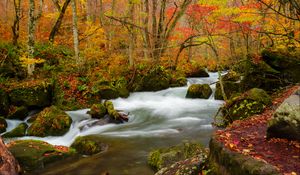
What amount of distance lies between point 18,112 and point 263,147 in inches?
441

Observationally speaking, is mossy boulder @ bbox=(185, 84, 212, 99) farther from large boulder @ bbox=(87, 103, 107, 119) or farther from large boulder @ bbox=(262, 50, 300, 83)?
large boulder @ bbox=(87, 103, 107, 119)

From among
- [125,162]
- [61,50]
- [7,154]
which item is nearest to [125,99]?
[61,50]

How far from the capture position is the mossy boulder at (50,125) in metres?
11.6

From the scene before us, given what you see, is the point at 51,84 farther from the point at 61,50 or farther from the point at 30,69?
the point at 61,50

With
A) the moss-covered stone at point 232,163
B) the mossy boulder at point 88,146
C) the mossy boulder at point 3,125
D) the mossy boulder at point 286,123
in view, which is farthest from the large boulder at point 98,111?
the mossy boulder at point 286,123

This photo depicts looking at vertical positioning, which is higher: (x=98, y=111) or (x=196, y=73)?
(x=196, y=73)

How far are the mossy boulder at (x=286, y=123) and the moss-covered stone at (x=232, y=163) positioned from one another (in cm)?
86

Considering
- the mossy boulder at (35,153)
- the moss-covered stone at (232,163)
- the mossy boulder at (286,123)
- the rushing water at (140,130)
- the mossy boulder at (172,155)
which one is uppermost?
the mossy boulder at (286,123)

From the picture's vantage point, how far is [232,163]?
175 inches

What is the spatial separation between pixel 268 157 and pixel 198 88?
12773mm

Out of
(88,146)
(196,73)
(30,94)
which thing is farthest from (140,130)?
(196,73)

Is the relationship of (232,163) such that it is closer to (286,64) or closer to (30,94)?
(286,64)

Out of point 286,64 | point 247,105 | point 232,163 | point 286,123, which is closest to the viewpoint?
point 232,163

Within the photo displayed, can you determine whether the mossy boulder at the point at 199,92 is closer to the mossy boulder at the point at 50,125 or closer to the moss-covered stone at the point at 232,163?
the mossy boulder at the point at 50,125
